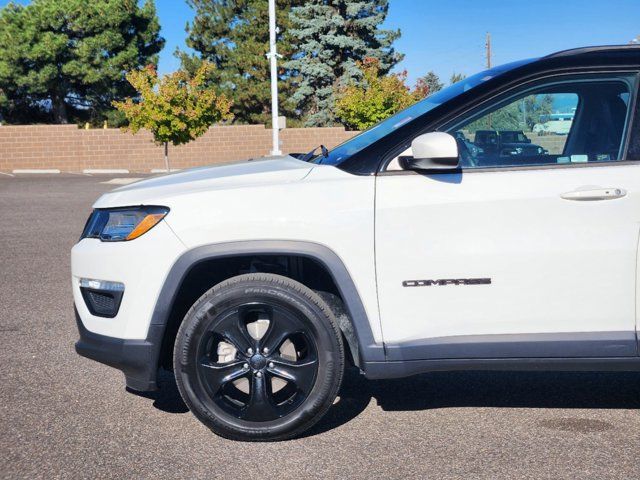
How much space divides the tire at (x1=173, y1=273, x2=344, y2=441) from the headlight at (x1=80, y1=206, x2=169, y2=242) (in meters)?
0.44

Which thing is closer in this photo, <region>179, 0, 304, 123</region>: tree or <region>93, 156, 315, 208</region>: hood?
<region>93, 156, 315, 208</region>: hood

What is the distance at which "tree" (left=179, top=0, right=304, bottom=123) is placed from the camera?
4769 centimetres

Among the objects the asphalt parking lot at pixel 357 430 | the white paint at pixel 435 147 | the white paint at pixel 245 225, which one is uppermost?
the white paint at pixel 435 147

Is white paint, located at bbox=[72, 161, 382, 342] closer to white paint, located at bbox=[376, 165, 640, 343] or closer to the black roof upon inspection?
white paint, located at bbox=[376, 165, 640, 343]

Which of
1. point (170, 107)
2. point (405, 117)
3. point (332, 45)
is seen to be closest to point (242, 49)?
point (332, 45)

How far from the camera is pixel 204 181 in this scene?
4.16m

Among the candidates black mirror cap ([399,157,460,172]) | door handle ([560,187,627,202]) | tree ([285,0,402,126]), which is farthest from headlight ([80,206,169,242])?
tree ([285,0,402,126])

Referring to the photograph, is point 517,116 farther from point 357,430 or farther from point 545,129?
point 357,430

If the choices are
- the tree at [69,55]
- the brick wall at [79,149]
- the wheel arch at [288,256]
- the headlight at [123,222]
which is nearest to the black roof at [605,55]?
the wheel arch at [288,256]

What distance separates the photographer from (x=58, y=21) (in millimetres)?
44156

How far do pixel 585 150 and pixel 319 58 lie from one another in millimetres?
41486

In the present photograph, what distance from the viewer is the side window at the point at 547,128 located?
4.03 metres

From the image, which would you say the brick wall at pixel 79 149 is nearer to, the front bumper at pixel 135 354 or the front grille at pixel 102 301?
the front grille at pixel 102 301

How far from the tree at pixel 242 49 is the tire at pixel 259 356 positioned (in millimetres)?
44246
